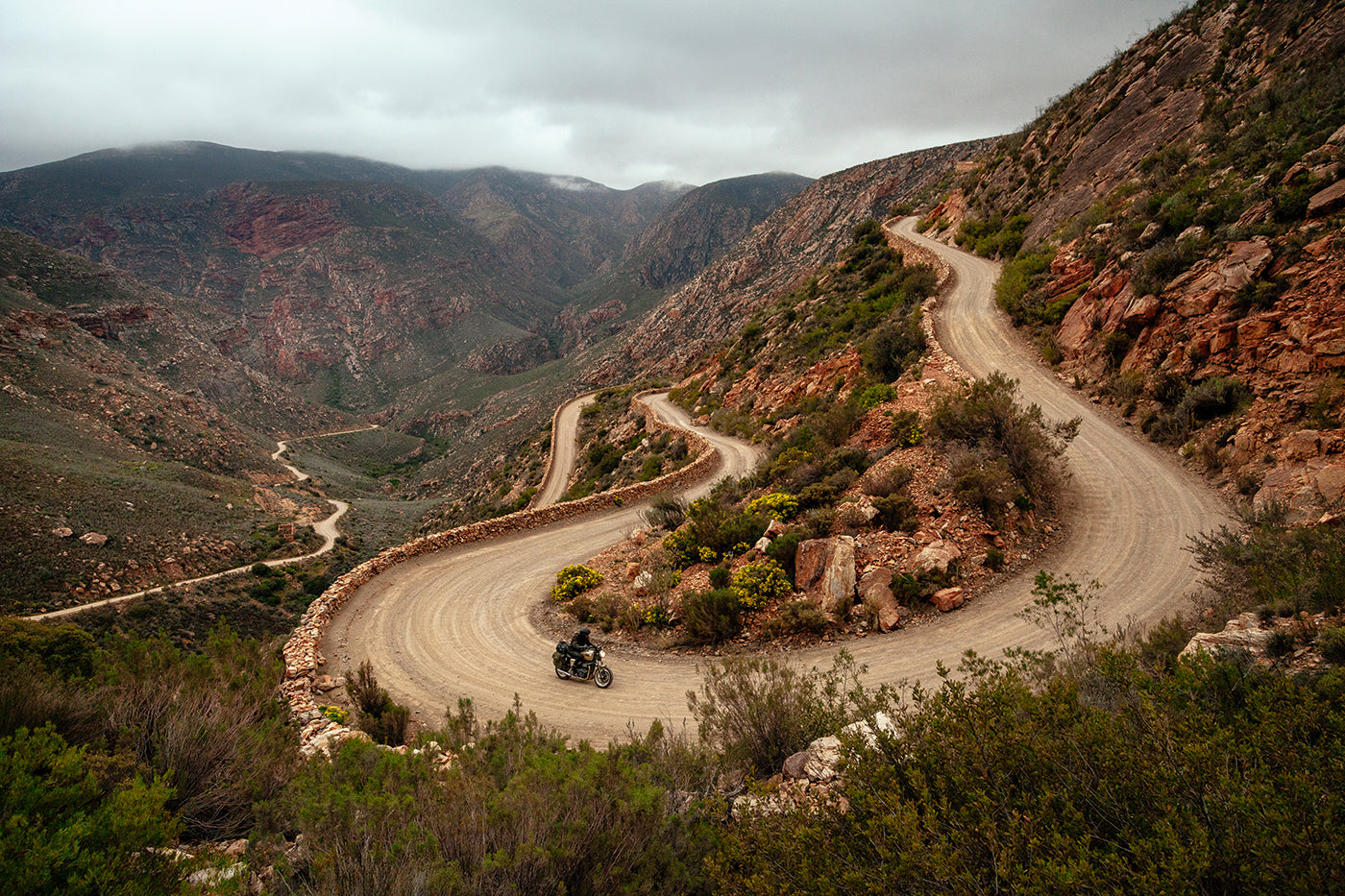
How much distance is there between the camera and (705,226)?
15588cm

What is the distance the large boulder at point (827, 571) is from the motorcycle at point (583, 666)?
3854 millimetres

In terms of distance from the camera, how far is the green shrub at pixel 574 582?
13000mm

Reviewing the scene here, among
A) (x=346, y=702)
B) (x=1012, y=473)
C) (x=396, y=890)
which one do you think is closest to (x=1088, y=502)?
(x=1012, y=473)

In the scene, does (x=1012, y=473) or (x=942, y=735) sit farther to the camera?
(x=1012, y=473)

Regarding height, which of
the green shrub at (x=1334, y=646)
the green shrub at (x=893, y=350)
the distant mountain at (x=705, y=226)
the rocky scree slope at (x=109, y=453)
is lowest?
the rocky scree slope at (x=109, y=453)

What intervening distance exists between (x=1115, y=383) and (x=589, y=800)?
1664 centimetres

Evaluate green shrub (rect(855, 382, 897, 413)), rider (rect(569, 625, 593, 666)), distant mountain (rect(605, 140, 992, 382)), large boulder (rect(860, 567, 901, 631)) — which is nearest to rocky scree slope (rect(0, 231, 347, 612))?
rider (rect(569, 625, 593, 666))

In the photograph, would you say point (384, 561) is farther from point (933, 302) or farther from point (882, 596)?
point (933, 302)

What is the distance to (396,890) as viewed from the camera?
295 centimetres

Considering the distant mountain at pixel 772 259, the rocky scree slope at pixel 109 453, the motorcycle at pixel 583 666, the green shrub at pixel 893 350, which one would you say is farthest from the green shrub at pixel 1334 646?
the distant mountain at pixel 772 259

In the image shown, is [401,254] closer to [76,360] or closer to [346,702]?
[76,360]

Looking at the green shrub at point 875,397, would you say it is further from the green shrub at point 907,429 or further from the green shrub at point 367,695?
the green shrub at point 367,695

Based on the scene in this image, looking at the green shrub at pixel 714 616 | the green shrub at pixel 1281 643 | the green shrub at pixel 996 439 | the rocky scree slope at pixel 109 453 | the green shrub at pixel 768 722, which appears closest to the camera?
the green shrub at pixel 1281 643

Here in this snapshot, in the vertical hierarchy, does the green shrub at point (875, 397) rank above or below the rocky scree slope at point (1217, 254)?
below
